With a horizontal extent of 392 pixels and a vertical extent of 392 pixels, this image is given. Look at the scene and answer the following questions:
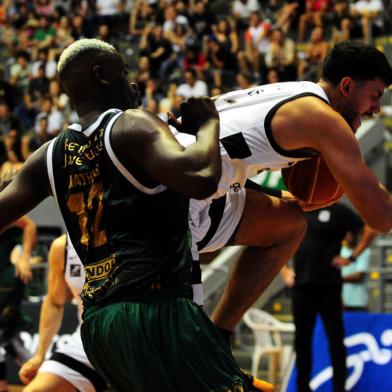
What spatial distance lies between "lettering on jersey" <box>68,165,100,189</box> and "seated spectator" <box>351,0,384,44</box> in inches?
411

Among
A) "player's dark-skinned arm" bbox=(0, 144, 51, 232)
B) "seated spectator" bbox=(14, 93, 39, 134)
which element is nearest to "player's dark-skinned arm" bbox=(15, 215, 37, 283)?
"player's dark-skinned arm" bbox=(0, 144, 51, 232)

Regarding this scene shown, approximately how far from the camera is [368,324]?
864cm

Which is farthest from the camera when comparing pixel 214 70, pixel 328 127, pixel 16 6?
pixel 16 6

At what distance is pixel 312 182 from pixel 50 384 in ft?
6.56

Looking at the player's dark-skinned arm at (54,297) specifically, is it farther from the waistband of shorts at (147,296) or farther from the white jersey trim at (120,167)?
the white jersey trim at (120,167)

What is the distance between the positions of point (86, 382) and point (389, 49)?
2.52m

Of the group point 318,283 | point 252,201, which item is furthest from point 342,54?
point 318,283

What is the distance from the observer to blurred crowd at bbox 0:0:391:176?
14641 mm

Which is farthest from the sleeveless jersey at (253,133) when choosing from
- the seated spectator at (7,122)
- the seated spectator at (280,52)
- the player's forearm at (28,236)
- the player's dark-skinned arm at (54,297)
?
the seated spectator at (7,122)

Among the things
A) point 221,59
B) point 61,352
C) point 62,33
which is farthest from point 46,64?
point 61,352

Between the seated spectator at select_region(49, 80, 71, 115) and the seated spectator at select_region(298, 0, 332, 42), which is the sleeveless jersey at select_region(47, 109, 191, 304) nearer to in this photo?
the seated spectator at select_region(298, 0, 332, 42)

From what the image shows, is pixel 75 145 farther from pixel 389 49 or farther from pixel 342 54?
pixel 389 49

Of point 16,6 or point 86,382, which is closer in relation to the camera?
point 86,382

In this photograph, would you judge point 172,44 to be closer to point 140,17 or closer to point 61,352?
point 140,17
